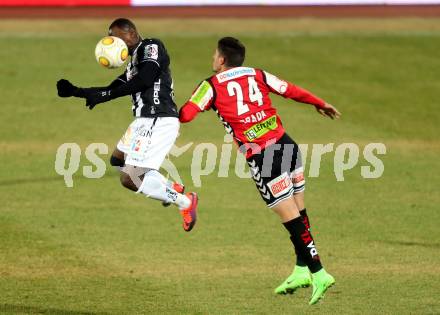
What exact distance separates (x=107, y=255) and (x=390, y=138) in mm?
9533

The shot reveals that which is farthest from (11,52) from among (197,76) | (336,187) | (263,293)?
(263,293)

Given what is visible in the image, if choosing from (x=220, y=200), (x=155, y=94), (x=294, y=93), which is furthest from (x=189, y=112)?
(x=220, y=200)

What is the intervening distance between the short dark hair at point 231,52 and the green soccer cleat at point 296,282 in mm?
2286

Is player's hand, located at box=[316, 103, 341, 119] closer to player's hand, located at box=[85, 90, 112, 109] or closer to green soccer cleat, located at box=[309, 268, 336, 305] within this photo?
green soccer cleat, located at box=[309, 268, 336, 305]

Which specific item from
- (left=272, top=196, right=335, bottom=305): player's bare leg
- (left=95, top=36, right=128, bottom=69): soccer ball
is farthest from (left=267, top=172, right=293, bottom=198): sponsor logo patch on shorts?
→ (left=95, top=36, right=128, bottom=69): soccer ball

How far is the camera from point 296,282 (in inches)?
453

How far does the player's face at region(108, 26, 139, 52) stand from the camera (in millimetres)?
12570

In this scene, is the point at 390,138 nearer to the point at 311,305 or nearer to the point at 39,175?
the point at 39,175

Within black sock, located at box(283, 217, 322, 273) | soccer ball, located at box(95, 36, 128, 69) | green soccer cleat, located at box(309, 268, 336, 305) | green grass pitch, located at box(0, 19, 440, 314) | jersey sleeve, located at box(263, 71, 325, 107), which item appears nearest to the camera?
green soccer cleat, located at box(309, 268, 336, 305)

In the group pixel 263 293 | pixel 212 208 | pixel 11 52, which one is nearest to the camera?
pixel 263 293

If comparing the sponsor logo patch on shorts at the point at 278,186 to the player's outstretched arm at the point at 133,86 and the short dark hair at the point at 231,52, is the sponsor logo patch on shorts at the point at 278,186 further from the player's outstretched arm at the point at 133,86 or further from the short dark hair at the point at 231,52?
the player's outstretched arm at the point at 133,86

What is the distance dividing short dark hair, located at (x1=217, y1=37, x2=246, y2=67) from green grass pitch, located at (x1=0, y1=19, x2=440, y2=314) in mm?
2608

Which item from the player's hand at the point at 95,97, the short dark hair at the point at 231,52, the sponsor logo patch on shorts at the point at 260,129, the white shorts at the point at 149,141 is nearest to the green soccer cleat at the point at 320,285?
the sponsor logo patch on shorts at the point at 260,129

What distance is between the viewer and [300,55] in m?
29.0
